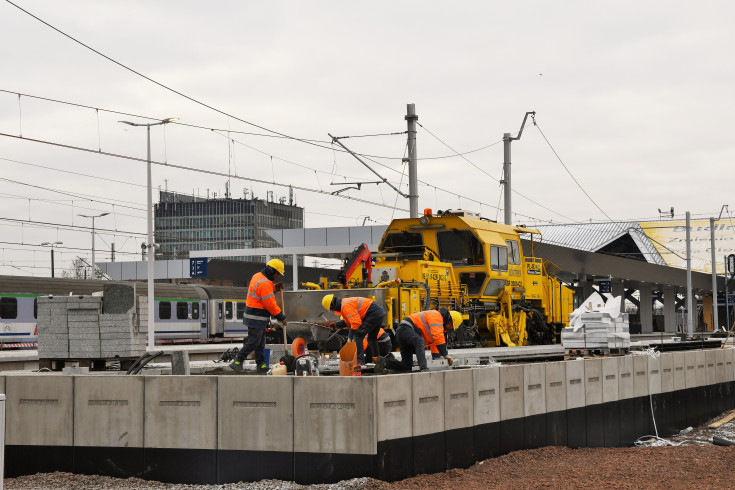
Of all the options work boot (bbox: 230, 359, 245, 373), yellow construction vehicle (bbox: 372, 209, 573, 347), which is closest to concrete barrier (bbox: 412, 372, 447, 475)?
work boot (bbox: 230, 359, 245, 373)

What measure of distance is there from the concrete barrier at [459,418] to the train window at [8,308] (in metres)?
25.0

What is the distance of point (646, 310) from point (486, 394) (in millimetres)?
58554

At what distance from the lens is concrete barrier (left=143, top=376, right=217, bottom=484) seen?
10969 mm

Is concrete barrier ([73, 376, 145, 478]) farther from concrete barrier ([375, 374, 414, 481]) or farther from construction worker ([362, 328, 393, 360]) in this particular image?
construction worker ([362, 328, 393, 360])

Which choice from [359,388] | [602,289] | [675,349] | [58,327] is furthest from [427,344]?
[602,289]

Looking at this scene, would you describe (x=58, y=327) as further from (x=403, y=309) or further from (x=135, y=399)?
(x=403, y=309)

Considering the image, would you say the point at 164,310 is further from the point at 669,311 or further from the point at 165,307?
the point at 669,311

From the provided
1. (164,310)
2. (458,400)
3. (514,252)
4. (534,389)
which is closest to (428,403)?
(458,400)

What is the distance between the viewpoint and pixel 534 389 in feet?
46.4

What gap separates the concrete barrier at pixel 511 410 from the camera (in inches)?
522

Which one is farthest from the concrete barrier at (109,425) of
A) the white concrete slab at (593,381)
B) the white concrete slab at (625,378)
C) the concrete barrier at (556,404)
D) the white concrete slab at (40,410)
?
the white concrete slab at (625,378)

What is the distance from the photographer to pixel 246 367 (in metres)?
15.0

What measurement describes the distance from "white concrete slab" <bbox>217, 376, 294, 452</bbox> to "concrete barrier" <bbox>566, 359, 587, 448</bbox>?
6.10 meters

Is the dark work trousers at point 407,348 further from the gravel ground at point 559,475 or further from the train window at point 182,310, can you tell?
the train window at point 182,310
